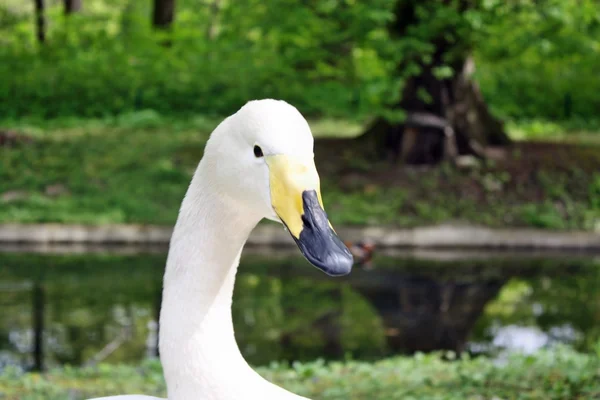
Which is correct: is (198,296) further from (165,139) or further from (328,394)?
(165,139)

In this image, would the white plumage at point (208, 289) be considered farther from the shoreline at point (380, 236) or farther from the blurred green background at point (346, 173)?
the shoreline at point (380, 236)

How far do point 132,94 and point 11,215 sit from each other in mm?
7706

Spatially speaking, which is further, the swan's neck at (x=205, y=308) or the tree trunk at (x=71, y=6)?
the tree trunk at (x=71, y=6)

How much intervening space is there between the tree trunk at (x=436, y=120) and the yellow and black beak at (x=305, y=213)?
40.1 feet

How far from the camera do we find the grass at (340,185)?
13.0 m

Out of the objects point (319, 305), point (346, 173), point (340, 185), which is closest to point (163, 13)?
point (346, 173)

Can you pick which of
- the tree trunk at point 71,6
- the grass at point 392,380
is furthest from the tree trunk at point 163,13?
the grass at point 392,380

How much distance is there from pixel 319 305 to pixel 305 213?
756 cm

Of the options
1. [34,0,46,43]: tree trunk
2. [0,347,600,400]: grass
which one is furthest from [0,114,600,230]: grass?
[34,0,46,43]: tree trunk

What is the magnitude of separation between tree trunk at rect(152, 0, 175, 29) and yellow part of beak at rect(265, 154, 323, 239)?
21.3m

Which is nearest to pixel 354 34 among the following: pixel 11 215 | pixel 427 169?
pixel 427 169

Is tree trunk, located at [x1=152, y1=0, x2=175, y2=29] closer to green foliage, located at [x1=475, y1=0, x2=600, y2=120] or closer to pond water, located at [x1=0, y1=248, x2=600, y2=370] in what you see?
green foliage, located at [x1=475, y1=0, x2=600, y2=120]

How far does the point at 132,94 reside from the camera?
786 inches

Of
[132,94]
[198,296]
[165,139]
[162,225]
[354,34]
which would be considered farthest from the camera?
[132,94]
